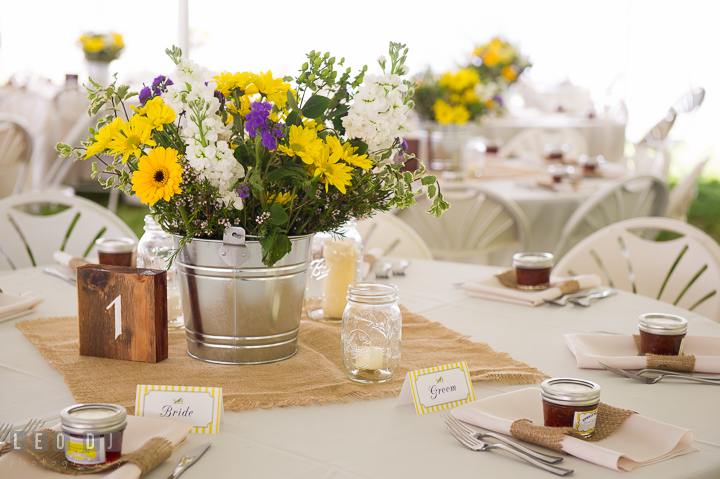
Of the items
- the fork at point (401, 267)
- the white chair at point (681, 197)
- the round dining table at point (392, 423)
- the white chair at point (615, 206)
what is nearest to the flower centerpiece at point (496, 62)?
the white chair at point (681, 197)

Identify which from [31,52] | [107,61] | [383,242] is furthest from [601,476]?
[31,52]

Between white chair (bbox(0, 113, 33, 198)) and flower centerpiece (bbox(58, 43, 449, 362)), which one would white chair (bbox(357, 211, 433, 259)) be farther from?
white chair (bbox(0, 113, 33, 198))

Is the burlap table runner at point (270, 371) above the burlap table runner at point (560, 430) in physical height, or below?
below

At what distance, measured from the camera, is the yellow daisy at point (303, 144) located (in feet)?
3.03

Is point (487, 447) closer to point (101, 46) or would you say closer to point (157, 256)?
point (157, 256)

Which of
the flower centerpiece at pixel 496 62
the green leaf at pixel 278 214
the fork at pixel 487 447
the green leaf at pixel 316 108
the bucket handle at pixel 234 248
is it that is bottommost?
the fork at pixel 487 447

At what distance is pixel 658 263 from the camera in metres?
1.92

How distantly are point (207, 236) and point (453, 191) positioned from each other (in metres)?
1.76

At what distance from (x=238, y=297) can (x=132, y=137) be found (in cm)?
27

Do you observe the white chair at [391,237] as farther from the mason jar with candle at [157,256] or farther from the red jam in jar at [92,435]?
the red jam in jar at [92,435]

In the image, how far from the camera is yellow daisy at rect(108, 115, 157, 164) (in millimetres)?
928

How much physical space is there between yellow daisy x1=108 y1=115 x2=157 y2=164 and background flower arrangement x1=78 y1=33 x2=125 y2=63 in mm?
5524

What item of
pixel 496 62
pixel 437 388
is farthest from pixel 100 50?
pixel 437 388

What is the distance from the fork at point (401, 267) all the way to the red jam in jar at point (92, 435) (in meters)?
1.08
